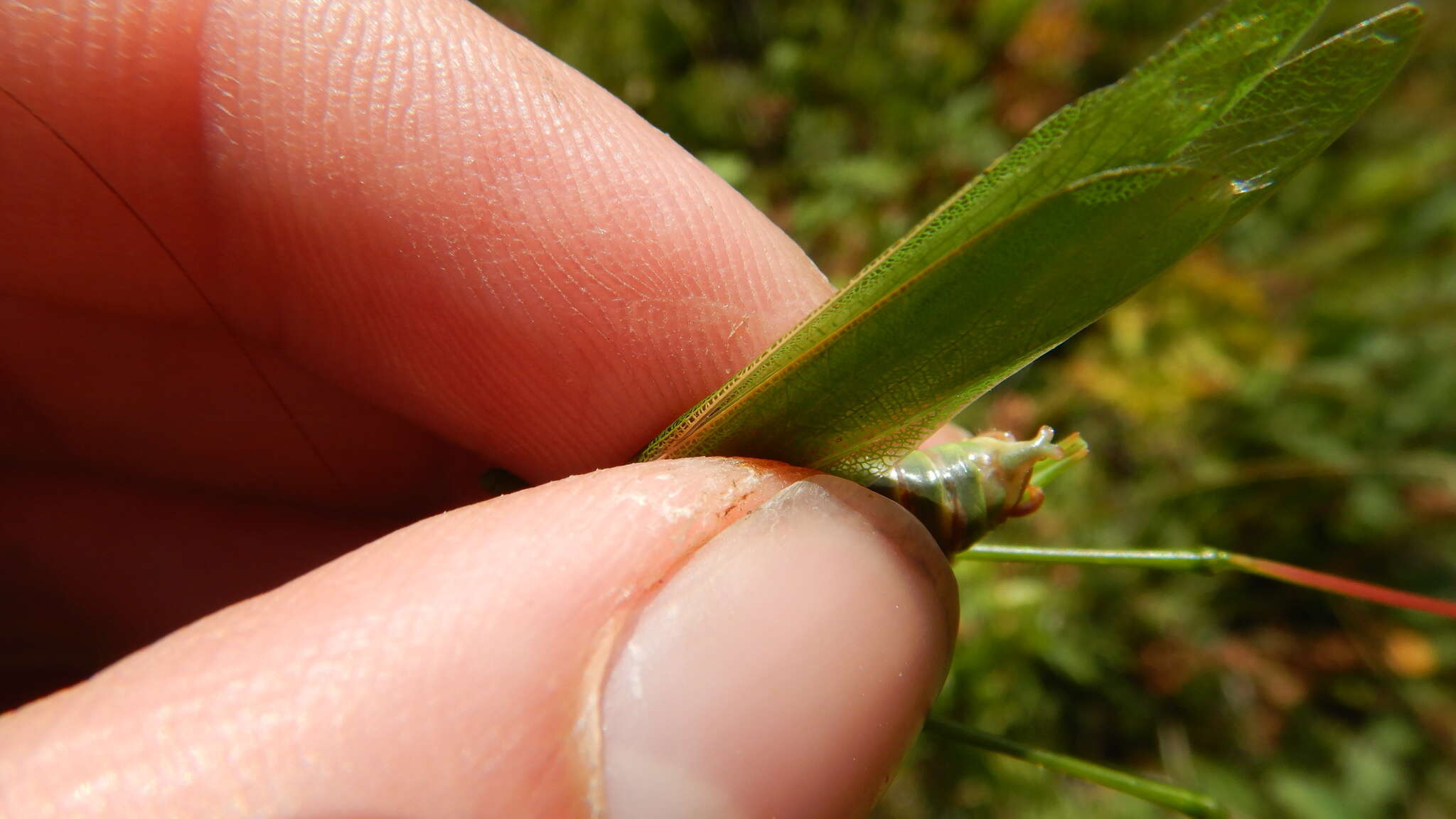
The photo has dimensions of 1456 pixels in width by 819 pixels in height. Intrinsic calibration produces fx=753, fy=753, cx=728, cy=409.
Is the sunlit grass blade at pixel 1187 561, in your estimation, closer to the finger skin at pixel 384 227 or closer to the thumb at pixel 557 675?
the thumb at pixel 557 675

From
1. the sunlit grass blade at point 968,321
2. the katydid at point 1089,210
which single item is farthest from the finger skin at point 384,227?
the katydid at point 1089,210

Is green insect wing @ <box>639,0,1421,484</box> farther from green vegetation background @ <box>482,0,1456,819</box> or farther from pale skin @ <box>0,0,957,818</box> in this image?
green vegetation background @ <box>482,0,1456,819</box>

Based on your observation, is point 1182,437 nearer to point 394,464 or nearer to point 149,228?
point 394,464

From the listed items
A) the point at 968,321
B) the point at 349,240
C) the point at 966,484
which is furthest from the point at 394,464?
the point at 968,321

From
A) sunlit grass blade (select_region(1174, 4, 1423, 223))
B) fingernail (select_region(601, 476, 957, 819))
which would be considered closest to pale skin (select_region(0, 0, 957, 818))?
fingernail (select_region(601, 476, 957, 819))

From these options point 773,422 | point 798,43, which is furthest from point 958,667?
point 798,43

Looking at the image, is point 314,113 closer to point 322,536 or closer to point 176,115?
point 176,115

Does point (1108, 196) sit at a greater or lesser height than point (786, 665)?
greater
